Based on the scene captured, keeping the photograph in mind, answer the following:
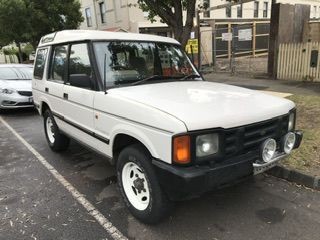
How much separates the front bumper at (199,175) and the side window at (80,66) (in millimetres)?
1440

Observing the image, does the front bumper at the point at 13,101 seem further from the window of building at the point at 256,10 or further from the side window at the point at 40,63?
the window of building at the point at 256,10

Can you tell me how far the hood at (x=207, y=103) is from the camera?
2.92 meters

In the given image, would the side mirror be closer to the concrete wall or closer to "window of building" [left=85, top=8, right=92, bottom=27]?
the concrete wall

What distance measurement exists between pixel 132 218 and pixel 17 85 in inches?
292

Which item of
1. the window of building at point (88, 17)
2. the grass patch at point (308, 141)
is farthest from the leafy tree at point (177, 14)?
the window of building at point (88, 17)

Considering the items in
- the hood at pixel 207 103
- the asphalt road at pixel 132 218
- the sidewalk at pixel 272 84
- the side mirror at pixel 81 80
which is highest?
the side mirror at pixel 81 80

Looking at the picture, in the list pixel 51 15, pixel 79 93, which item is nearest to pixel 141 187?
pixel 79 93

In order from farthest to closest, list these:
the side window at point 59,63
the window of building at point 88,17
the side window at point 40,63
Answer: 1. the window of building at point 88,17
2. the side window at point 40,63
3. the side window at point 59,63

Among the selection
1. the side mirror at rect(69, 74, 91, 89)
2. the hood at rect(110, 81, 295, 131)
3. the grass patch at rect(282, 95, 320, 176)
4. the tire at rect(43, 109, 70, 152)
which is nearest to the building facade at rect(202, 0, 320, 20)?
the grass patch at rect(282, 95, 320, 176)

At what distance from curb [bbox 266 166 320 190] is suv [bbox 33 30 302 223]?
0.67 meters

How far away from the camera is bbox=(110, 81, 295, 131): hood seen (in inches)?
115

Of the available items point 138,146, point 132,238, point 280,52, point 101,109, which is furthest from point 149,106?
point 280,52

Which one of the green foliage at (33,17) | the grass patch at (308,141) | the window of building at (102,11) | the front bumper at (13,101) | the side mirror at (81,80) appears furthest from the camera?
the window of building at (102,11)

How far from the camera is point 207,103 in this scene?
10.7 feet
